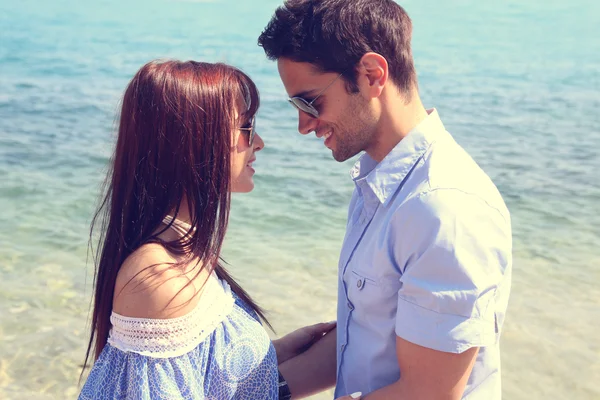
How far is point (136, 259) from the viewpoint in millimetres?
2342

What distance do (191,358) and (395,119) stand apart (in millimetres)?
1073

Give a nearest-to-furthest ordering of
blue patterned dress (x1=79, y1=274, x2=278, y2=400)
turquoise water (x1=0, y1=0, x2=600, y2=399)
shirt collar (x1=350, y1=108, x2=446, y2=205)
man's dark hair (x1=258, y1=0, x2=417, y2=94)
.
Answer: blue patterned dress (x1=79, y1=274, x2=278, y2=400), shirt collar (x1=350, y1=108, x2=446, y2=205), man's dark hair (x1=258, y1=0, x2=417, y2=94), turquoise water (x1=0, y1=0, x2=600, y2=399)

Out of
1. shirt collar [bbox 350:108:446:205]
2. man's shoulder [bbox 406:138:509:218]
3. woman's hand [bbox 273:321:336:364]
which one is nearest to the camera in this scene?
man's shoulder [bbox 406:138:509:218]

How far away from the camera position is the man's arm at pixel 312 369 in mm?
2898

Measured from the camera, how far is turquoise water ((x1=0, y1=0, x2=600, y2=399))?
206 inches

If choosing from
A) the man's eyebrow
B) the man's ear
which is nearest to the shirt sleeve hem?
the man's ear

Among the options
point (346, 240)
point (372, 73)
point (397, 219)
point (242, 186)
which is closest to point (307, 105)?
point (372, 73)

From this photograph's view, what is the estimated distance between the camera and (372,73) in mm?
2553

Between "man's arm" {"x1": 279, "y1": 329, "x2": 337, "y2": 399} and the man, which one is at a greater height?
the man

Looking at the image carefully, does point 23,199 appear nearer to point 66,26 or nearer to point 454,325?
point 454,325

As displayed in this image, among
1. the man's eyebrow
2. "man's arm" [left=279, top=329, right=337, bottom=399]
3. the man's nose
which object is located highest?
A: the man's eyebrow

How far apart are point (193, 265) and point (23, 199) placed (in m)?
6.23

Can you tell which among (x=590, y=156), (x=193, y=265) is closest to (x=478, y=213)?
(x=193, y=265)

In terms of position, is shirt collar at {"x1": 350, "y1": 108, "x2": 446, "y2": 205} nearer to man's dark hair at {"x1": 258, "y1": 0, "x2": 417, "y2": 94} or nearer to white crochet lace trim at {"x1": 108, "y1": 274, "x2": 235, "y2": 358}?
man's dark hair at {"x1": 258, "y1": 0, "x2": 417, "y2": 94}
